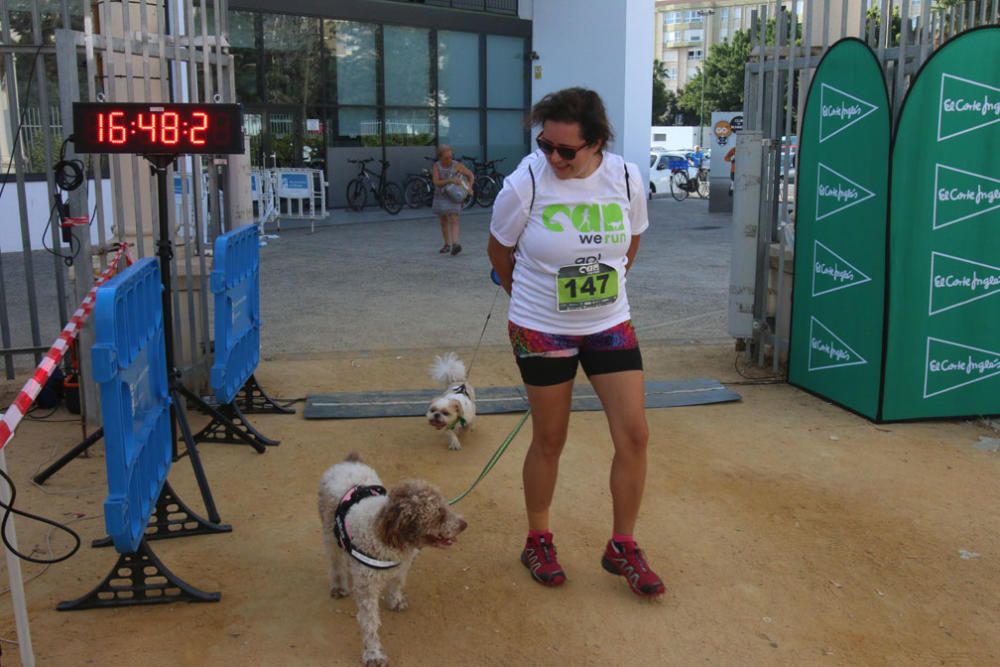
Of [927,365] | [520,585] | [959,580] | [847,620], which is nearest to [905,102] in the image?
[927,365]

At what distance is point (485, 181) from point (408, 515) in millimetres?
20477

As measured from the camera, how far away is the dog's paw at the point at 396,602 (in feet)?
11.9

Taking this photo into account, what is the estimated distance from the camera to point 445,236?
13945 millimetres

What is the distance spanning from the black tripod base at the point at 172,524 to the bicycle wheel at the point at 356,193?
17644mm

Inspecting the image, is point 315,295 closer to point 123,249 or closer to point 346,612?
point 123,249

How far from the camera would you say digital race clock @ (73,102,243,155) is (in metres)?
4.25

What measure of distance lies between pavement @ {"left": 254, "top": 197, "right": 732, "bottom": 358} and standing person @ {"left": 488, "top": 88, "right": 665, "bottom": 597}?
214 centimetres

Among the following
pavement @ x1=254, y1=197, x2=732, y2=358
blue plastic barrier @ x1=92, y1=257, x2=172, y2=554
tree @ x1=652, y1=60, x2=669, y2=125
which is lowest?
pavement @ x1=254, y1=197, x2=732, y2=358

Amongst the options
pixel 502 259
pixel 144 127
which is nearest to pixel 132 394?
pixel 502 259

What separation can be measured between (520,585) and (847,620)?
128cm

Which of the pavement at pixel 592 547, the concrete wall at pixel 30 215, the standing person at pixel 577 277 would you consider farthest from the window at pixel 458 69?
the standing person at pixel 577 277

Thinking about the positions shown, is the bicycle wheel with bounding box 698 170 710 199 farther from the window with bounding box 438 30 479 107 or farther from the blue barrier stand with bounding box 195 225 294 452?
the blue barrier stand with bounding box 195 225 294 452

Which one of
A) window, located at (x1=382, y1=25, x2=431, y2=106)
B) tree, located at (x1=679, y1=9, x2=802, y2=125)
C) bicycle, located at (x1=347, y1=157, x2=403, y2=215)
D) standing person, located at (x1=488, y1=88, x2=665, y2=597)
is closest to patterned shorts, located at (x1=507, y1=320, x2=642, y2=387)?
standing person, located at (x1=488, y1=88, x2=665, y2=597)

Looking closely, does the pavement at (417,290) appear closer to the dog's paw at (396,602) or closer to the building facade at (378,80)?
the dog's paw at (396,602)
